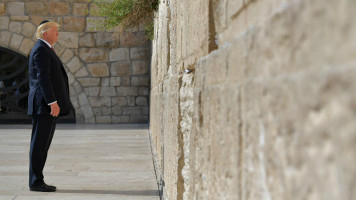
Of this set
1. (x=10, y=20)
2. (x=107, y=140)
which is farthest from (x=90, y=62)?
(x=107, y=140)

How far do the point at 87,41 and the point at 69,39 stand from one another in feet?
1.14

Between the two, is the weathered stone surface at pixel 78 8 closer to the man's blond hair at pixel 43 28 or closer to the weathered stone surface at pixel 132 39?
the weathered stone surface at pixel 132 39

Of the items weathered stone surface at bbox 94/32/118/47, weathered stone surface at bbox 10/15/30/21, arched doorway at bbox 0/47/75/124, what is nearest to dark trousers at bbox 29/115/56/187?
weathered stone surface at bbox 94/32/118/47

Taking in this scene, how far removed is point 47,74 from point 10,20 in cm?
659

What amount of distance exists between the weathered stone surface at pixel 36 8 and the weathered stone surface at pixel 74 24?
1.40 ft

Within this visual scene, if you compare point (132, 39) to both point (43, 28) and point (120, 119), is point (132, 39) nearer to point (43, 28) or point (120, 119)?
point (120, 119)

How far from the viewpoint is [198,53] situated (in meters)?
1.35

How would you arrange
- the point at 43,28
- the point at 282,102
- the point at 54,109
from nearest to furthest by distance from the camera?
1. the point at 282,102
2. the point at 54,109
3. the point at 43,28

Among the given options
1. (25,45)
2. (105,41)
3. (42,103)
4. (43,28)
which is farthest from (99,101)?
(42,103)

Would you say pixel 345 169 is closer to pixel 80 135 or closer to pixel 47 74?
pixel 47 74

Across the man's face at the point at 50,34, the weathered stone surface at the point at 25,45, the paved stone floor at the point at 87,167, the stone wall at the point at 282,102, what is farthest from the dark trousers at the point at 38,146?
the weathered stone surface at the point at 25,45

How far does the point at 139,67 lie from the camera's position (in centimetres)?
953

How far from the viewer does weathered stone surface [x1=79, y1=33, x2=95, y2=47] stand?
9422 mm

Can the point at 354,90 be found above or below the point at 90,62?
below
